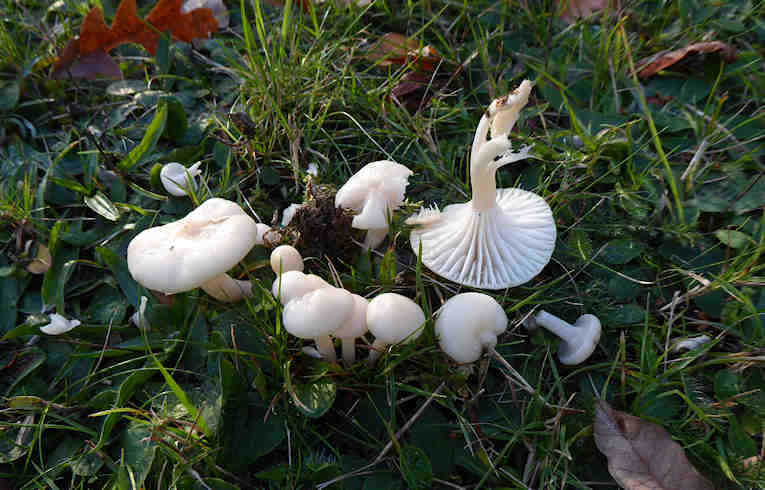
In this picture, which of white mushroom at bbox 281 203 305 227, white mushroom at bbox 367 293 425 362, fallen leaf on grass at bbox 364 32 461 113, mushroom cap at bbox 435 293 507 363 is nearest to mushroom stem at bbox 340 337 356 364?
white mushroom at bbox 367 293 425 362

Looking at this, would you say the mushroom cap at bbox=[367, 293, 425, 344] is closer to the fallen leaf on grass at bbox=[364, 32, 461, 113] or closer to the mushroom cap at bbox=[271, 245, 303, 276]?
the mushroom cap at bbox=[271, 245, 303, 276]

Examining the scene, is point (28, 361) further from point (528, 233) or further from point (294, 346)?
point (528, 233)

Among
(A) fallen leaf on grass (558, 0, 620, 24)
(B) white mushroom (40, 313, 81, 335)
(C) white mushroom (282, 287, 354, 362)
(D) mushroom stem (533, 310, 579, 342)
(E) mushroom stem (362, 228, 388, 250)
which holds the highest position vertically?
(A) fallen leaf on grass (558, 0, 620, 24)

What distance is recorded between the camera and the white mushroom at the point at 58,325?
2477 mm

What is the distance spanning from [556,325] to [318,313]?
1.08 m

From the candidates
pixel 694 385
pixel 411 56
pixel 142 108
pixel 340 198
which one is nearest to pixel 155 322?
pixel 340 198

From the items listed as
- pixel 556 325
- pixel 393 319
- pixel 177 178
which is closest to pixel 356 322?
pixel 393 319

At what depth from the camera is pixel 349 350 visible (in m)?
2.28

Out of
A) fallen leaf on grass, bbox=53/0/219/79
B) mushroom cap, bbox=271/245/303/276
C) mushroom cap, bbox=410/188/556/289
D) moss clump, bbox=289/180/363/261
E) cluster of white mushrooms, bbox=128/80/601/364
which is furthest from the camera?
A: fallen leaf on grass, bbox=53/0/219/79

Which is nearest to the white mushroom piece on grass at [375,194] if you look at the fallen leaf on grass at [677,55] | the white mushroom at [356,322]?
the white mushroom at [356,322]

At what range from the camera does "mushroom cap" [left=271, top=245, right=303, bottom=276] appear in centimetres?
234

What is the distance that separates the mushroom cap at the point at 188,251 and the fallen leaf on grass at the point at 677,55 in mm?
2585

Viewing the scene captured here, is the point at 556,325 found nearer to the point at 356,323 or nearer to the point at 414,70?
the point at 356,323

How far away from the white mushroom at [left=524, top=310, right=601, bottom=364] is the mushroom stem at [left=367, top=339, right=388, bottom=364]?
2.18ft
